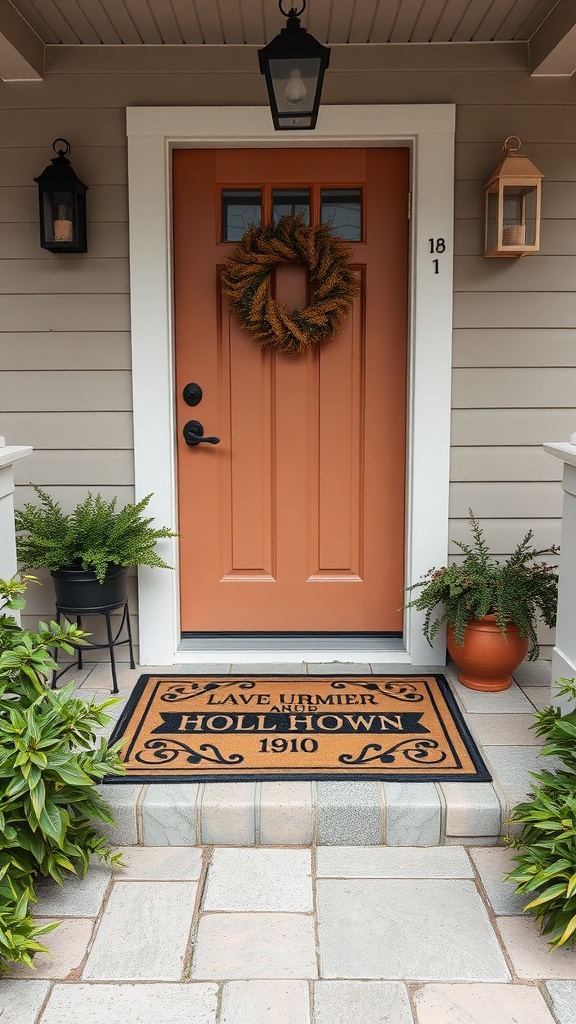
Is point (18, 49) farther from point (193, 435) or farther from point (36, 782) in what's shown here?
point (36, 782)

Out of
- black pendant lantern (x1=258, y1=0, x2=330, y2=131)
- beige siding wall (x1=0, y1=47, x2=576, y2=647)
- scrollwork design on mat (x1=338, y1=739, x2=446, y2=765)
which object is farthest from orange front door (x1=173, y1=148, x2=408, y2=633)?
scrollwork design on mat (x1=338, y1=739, x2=446, y2=765)

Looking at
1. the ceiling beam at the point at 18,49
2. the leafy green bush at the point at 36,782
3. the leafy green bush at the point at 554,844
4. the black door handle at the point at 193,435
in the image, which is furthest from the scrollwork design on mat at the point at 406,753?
the ceiling beam at the point at 18,49

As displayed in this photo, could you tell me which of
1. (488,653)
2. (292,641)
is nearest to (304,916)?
(488,653)

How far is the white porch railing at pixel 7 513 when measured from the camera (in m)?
2.35

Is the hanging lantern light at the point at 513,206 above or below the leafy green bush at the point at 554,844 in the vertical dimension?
above

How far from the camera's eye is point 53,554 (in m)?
2.95

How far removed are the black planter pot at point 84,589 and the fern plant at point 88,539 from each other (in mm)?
29

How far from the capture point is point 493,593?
2934 millimetres

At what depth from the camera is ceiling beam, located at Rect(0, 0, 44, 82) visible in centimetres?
273

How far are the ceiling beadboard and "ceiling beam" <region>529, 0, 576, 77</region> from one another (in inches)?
1.5

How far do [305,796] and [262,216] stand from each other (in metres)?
2.07

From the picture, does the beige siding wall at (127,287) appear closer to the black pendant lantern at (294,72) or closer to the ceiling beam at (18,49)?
the ceiling beam at (18,49)

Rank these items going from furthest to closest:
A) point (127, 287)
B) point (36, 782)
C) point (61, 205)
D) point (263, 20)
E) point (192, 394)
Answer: point (192, 394) → point (127, 287) → point (61, 205) → point (263, 20) → point (36, 782)

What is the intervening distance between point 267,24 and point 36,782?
2.53 metres
